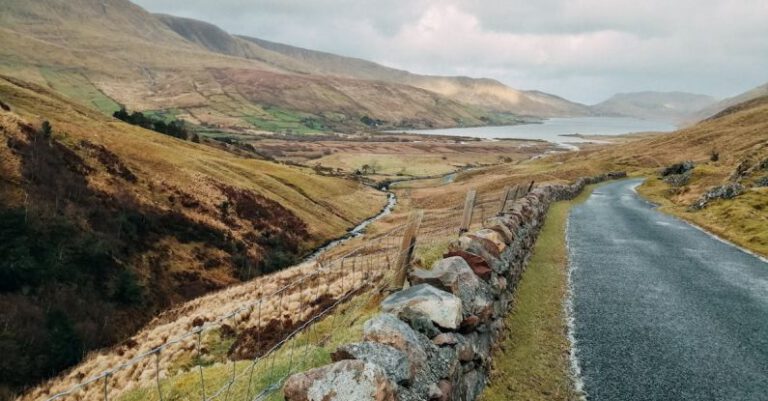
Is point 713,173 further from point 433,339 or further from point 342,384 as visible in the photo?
point 342,384

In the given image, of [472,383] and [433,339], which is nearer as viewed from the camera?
[433,339]

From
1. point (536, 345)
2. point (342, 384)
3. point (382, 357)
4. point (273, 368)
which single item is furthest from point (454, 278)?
point (342, 384)

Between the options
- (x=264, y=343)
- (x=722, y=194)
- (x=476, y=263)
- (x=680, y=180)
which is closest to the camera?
(x=476, y=263)

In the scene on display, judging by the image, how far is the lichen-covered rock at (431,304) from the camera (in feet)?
31.8

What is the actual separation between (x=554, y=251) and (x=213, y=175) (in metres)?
62.1

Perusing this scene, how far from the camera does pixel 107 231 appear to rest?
4875cm

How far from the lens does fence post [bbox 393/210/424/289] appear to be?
38.3 feet

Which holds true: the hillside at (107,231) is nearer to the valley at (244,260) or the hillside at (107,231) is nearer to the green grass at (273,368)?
the valley at (244,260)

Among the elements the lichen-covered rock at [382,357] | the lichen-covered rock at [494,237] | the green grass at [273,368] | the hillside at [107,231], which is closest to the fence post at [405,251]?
the green grass at [273,368]

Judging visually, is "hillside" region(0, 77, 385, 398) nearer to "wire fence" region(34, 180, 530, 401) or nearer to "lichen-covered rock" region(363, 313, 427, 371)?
"wire fence" region(34, 180, 530, 401)

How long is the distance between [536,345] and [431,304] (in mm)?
6182

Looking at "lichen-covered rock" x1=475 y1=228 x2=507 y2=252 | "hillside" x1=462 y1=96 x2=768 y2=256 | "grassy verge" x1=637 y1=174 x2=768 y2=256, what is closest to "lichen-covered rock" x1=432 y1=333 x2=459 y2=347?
"lichen-covered rock" x1=475 y1=228 x2=507 y2=252

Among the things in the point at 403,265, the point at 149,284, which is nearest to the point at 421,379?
the point at 403,265

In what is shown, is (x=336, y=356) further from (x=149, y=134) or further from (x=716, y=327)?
(x=149, y=134)
